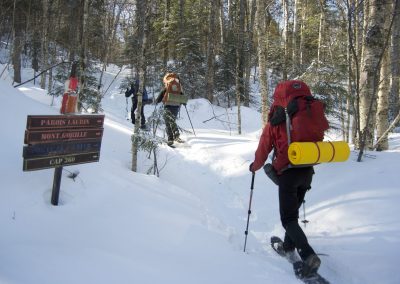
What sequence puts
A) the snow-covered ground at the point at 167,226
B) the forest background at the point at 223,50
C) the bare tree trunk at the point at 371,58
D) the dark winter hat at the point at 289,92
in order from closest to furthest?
the snow-covered ground at the point at 167,226, the dark winter hat at the point at 289,92, the bare tree trunk at the point at 371,58, the forest background at the point at 223,50

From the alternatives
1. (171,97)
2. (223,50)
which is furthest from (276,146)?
(223,50)

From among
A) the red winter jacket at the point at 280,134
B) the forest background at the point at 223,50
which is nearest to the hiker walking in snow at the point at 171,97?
the forest background at the point at 223,50

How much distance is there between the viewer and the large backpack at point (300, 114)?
403 cm

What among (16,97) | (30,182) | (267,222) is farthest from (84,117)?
(267,222)

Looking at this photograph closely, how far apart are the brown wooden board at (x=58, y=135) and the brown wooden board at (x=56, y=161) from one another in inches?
7.4

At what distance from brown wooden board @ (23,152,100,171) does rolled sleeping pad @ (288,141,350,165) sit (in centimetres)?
230

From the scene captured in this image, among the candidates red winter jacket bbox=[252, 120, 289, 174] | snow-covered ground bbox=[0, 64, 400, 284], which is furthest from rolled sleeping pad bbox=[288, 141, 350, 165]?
snow-covered ground bbox=[0, 64, 400, 284]

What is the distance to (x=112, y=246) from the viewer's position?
373cm

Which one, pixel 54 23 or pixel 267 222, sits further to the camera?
pixel 54 23

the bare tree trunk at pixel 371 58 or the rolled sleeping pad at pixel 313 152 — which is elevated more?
the bare tree trunk at pixel 371 58

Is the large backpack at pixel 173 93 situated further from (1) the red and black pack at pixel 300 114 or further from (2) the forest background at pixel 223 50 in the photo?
(1) the red and black pack at pixel 300 114

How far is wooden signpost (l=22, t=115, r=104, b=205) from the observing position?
12.0 ft

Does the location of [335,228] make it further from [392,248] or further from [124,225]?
[124,225]

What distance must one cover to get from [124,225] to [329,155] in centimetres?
238
